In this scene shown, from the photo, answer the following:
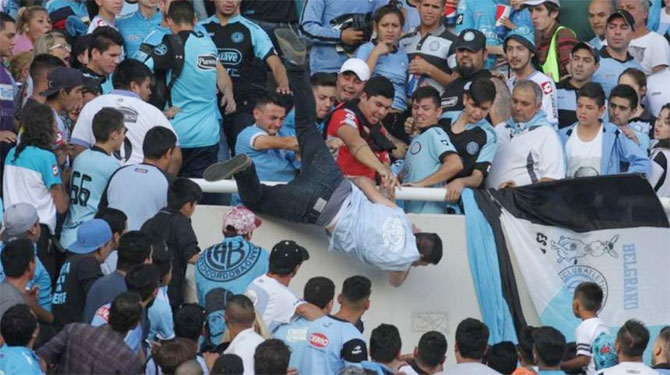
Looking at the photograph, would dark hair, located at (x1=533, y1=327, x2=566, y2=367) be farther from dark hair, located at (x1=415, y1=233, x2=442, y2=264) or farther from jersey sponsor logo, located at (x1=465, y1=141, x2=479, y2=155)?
jersey sponsor logo, located at (x1=465, y1=141, x2=479, y2=155)

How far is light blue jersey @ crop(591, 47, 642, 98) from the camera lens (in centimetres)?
1544

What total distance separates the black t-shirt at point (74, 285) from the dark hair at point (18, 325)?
3.58 feet

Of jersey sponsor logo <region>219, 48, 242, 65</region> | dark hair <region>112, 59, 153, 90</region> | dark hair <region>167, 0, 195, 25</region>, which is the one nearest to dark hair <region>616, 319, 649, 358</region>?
dark hair <region>112, 59, 153, 90</region>

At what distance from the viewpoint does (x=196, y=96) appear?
14.0m

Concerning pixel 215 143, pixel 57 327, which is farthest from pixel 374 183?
pixel 57 327

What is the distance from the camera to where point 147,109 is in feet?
42.3

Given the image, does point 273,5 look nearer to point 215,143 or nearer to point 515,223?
point 215,143

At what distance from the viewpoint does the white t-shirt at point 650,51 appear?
16078 mm

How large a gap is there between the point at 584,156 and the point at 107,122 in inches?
155

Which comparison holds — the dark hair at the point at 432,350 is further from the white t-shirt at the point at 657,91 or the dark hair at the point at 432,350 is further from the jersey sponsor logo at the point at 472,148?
the white t-shirt at the point at 657,91

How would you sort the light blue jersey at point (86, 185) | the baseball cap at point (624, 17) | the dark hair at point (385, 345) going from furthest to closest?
the baseball cap at point (624, 17)
the light blue jersey at point (86, 185)
the dark hair at point (385, 345)

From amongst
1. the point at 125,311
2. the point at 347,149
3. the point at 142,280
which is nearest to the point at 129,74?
the point at 347,149

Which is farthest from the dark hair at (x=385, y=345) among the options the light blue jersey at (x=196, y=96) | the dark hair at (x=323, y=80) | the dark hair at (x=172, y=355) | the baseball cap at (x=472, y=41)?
the baseball cap at (x=472, y=41)

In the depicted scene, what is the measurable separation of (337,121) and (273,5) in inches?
139
